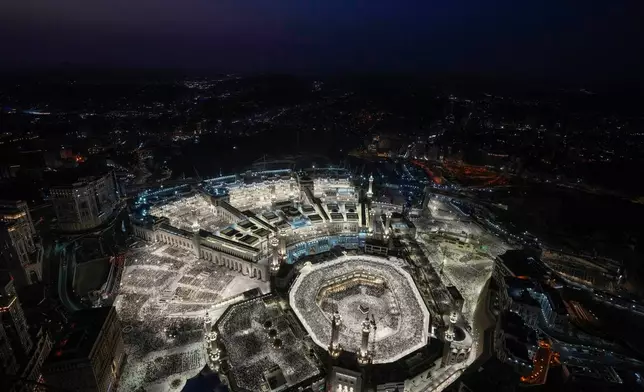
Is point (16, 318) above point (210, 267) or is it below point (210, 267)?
above

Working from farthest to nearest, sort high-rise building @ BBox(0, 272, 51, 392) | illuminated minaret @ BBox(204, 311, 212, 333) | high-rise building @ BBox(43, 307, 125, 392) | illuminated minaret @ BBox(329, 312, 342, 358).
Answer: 1. illuminated minaret @ BBox(204, 311, 212, 333)
2. illuminated minaret @ BBox(329, 312, 342, 358)
3. high-rise building @ BBox(0, 272, 51, 392)
4. high-rise building @ BBox(43, 307, 125, 392)

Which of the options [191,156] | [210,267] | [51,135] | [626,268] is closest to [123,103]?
[51,135]

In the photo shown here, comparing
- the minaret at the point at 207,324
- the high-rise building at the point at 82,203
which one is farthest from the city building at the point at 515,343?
the high-rise building at the point at 82,203

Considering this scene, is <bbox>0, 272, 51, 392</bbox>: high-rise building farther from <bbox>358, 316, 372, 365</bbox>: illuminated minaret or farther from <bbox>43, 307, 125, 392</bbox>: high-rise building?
<bbox>358, 316, 372, 365</bbox>: illuminated minaret

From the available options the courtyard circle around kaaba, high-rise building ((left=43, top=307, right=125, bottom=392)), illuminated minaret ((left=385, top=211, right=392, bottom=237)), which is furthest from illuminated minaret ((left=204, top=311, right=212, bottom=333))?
Result: illuminated minaret ((left=385, top=211, right=392, bottom=237))

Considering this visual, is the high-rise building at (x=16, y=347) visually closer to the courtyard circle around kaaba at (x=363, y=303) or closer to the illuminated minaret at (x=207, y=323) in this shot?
the illuminated minaret at (x=207, y=323)

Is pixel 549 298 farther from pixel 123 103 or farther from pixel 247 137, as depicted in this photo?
pixel 123 103
